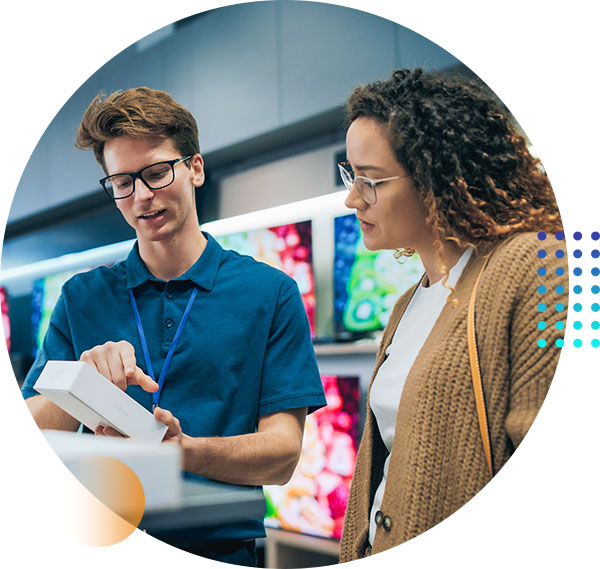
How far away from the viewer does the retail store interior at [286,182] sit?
1097mm

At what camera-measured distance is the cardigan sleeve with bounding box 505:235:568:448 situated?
892 millimetres

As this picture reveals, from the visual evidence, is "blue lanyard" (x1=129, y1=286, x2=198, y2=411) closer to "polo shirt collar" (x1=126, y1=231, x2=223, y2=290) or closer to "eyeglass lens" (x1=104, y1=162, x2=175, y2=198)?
"polo shirt collar" (x1=126, y1=231, x2=223, y2=290)

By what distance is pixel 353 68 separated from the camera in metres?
1.09

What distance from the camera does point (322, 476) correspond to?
44.6 inches

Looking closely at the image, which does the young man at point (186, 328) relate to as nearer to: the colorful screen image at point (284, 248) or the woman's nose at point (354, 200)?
the colorful screen image at point (284, 248)

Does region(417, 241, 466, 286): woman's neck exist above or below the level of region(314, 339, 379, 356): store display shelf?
above

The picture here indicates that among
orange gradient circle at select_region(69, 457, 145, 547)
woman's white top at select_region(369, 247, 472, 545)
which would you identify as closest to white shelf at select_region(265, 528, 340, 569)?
woman's white top at select_region(369, 247, 472, 545)

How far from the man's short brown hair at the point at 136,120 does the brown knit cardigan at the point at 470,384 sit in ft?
1.71

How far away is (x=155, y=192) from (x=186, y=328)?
0.76 ft

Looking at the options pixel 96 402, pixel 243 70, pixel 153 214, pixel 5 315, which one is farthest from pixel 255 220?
pixel 5 315

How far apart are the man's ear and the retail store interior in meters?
0.01

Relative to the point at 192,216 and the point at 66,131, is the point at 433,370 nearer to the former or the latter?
the point at 192,216

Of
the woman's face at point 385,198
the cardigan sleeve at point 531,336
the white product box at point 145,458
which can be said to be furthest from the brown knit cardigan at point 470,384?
the white product box at point 145,458

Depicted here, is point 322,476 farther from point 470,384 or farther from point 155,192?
point 155,192
